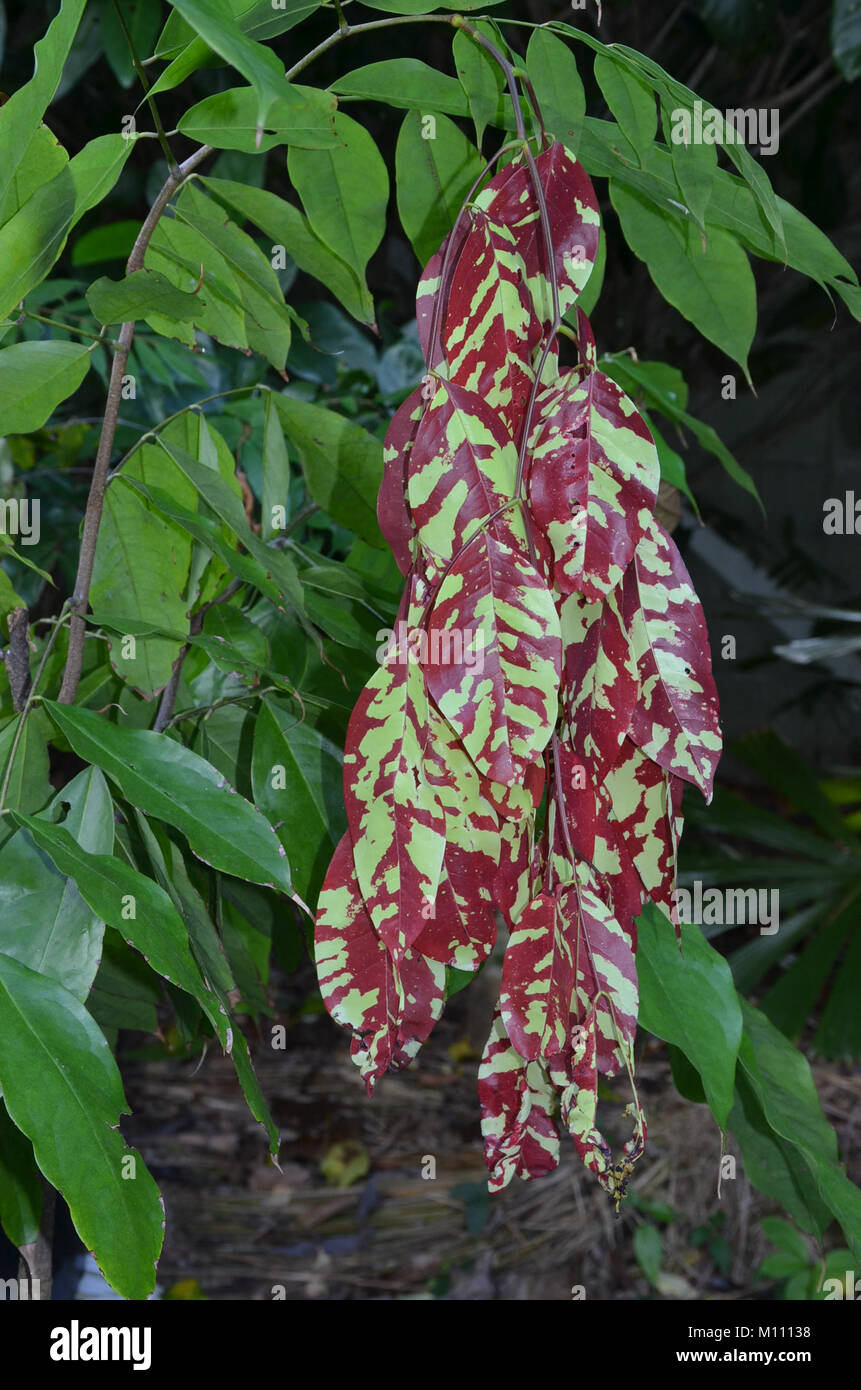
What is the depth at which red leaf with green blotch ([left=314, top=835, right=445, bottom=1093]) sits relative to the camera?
31 centimetres

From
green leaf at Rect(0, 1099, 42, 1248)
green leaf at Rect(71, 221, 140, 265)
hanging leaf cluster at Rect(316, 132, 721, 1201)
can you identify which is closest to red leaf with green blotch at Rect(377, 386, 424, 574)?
hanging leaf cluster at Rect(316, 132, 721, 1201)

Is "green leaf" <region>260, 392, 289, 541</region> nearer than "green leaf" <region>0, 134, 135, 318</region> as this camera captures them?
No

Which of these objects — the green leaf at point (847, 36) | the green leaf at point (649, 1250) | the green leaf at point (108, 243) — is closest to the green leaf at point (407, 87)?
the green leaf at point (108, 243)

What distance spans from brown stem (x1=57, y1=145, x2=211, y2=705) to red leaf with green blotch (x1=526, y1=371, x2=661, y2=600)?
184mm

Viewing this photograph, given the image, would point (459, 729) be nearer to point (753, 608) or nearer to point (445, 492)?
point (445, 492)

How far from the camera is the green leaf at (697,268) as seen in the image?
42cm

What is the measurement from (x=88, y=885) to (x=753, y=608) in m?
1.60

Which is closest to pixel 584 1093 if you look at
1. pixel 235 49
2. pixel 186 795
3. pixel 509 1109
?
pixel 509 1109

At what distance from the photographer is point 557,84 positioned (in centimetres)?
36

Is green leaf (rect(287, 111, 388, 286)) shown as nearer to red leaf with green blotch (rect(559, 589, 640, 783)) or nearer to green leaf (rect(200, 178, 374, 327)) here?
green leaf (rect(200, 178, 374, 327))

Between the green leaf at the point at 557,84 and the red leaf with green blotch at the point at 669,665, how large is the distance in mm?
136

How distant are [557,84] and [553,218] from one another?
0.22 feet

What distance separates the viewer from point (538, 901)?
0.32 m
